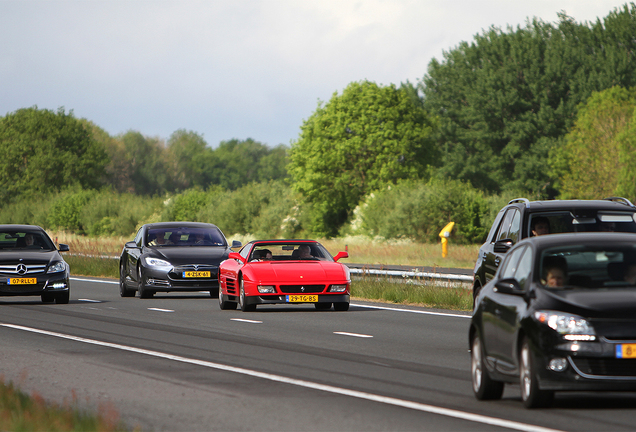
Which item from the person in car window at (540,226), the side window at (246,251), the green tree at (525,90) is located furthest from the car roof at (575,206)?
the green tree at (525,90)

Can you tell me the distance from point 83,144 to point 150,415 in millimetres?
114771

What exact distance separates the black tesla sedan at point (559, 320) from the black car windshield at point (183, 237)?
16.0m

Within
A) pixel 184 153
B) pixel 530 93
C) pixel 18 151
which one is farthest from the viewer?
pixel 184 153

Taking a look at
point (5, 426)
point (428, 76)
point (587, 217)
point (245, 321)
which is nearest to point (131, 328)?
point (245, 321)

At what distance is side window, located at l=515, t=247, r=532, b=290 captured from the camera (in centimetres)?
880

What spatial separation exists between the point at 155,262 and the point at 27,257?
270cm

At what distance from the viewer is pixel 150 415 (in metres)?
8.41

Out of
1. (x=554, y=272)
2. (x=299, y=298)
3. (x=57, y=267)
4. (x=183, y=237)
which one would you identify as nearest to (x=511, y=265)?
(x=554, y=272)

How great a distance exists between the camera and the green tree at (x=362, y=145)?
261 feet

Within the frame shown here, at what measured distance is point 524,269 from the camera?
9.00 metres

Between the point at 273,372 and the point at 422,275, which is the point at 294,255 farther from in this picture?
the point at 273,372

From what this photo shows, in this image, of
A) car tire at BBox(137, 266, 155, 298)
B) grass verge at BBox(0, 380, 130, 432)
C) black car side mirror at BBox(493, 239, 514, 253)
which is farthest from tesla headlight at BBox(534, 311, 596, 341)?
car tire at BBox(137, 266, 155, 298)

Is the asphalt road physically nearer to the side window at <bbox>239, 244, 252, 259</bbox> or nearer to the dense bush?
the side window at <bbox>239, 244, 252, 259</bbox>

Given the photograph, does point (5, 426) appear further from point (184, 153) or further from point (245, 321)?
point (184, 153)
